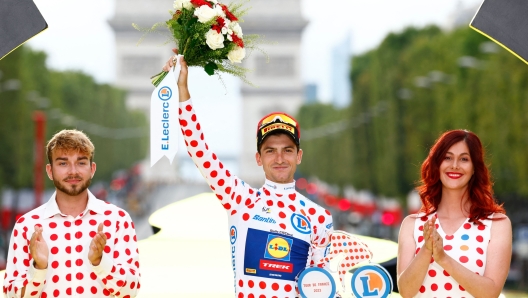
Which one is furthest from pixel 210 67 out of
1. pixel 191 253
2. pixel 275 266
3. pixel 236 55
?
pixel 191 253

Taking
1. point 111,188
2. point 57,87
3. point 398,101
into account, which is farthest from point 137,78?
point 398,101

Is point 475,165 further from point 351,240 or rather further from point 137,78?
point 137,78

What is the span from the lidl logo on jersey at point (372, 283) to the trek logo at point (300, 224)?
1.19 feet

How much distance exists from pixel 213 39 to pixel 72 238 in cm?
106

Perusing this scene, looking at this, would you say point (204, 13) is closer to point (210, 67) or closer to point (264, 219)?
point (210, 67)

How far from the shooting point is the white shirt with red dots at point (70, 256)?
451 cm

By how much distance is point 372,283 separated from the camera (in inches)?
174

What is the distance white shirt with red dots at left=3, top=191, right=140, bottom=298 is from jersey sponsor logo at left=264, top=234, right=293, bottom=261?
1.93 ft

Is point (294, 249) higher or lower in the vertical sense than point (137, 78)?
lower

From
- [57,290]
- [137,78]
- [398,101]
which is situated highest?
[137,78]

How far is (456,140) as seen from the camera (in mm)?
4703

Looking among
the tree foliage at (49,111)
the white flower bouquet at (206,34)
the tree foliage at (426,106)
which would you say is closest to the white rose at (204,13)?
the white flower bouquet at (206,34)

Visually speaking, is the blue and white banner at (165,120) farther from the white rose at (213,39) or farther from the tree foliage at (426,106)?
the tree foliage at (426,106)

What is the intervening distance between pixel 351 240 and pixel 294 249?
0.90 ft
